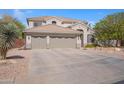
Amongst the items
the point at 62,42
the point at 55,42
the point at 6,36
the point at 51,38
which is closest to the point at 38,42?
the point at 51,38

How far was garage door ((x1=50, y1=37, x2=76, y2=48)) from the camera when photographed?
2956cm

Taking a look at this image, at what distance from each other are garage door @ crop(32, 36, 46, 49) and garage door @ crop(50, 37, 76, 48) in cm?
120

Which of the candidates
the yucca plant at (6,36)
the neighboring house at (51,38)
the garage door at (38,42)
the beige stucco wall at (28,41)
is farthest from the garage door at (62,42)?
the yucca plant at (6,36)

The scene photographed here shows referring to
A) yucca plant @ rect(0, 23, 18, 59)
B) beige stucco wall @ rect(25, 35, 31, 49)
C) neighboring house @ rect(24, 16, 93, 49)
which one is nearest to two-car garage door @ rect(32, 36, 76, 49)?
neighboring house @ rect(24, 16, 93, 49)

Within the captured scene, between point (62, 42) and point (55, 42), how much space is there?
1.04 metres

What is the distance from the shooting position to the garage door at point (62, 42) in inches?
1164

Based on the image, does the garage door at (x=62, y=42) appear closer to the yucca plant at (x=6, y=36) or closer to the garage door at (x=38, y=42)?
the garage door at (x=38, y=42)

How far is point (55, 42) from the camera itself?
29734mm

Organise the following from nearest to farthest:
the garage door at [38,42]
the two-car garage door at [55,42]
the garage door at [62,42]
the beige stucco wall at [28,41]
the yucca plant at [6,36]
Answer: the yucca plant at [6,36] < the beige stucco wall at [28,41] < the garage door at [38,42] < the two-car garage door at [55,42] < the garage door at [62,42]

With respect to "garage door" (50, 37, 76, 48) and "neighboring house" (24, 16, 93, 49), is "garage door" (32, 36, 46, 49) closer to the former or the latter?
"neighboring house" (24, 16, 93, 49)

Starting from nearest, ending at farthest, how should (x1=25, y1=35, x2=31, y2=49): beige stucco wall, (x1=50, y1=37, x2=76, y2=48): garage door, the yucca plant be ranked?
the yucca plant
(x1=25, y1=35, x2=31, y2=49): beige stucco wall
(x1=50, y1=37, x2=76, y2=48): garage door

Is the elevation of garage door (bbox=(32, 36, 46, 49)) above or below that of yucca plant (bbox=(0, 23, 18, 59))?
below
